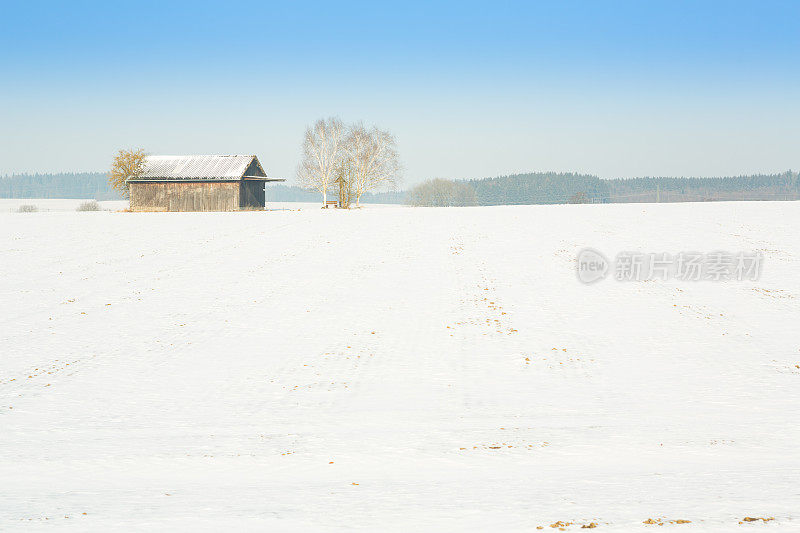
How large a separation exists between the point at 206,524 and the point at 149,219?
142 ft

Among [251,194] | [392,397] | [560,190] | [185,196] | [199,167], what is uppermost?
[560,190]

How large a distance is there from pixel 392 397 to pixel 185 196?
51162 millimetres

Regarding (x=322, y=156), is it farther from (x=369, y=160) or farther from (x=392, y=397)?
(x=392, y=397)

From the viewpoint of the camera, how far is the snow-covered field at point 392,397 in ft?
19.6

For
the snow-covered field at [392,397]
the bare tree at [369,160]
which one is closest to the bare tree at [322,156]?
the bare tree at [369,160]

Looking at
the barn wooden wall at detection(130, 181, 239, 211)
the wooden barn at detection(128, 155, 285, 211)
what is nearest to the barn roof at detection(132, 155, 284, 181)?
the wooden barn at detection(128, 155, 285, 211)

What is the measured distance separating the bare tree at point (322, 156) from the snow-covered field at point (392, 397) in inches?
1954

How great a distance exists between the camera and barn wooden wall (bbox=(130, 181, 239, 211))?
5591cm

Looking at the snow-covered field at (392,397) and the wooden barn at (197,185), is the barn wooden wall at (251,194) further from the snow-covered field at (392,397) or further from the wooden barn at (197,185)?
the snow-covered field at (392,397)

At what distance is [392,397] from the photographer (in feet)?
33.0

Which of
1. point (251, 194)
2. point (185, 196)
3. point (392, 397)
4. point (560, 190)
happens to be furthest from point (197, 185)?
point (560, 190)

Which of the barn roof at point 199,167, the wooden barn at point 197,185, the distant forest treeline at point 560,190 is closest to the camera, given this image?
the wooden barn at point 197,185

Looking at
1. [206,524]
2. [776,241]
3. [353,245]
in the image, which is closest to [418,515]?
[206,524]

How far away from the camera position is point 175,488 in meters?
6.40
